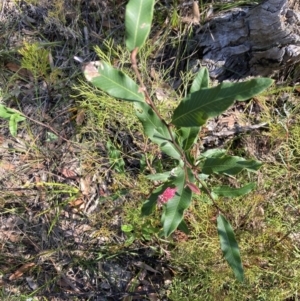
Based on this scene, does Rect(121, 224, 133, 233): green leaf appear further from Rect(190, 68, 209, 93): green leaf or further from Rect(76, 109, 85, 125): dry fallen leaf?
Rect(190, 68, 209, 93): green leaf

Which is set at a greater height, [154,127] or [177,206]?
[154,127]

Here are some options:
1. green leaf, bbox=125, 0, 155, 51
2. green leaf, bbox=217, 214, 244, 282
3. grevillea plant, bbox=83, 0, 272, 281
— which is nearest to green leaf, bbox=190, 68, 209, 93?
grevillea plant, bbox=83, 0, 272, 281

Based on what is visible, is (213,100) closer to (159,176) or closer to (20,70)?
(159,176)

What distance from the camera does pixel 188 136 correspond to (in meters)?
1.37

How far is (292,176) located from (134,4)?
1.34 m

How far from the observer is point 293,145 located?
191 centimetres

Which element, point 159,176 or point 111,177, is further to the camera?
point 111,177

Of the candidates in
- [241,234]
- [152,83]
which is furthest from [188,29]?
[241,234]

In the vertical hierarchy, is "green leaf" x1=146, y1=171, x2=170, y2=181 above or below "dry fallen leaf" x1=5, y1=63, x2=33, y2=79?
above

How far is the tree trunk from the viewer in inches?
63.8

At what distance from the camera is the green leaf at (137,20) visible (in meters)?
0.93

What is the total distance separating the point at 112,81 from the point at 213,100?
0.79 ft

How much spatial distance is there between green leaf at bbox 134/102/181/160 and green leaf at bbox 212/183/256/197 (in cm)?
31

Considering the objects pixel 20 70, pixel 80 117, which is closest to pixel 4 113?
pixel 80 117
